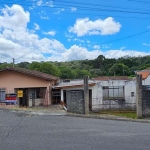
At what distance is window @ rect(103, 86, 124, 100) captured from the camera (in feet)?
82.0

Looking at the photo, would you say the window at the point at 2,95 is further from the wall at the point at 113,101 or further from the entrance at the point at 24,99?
the wall at the point at 113,101

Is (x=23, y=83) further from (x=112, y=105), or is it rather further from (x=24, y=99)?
(x=112, y=105)

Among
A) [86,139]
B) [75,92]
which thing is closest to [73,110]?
[75,92]

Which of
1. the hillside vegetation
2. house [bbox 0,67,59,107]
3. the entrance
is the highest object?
the hillside vegetation

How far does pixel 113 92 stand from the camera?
25234mm

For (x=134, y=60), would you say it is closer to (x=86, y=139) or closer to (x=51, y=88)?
(x=51, y=88)

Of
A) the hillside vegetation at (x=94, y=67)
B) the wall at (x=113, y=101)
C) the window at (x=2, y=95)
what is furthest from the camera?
the hillside vegetation at (x=94, y=67)

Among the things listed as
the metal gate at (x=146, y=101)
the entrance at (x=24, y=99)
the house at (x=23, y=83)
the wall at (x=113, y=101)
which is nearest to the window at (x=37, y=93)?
the house at (x=23, y=83)

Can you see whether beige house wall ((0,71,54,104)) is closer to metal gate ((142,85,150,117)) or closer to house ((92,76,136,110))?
house ((92,76,136,110))

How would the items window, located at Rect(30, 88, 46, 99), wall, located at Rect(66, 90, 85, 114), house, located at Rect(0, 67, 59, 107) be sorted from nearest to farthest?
wall, located at Rect(66, 90, 85, 114), house, located at Rect(0, 67, 59, 107), window, located at Rect(30, 88, 46, 99)

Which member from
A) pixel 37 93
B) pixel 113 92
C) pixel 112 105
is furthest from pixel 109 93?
pixel 37 93

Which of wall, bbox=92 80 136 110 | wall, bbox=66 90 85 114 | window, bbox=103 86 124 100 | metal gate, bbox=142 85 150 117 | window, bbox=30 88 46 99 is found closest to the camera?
metal gate, bbox=142 85 150 117

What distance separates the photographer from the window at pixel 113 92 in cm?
2500

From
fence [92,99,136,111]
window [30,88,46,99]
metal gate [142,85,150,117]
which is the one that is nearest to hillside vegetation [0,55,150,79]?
window [30,88,46,99]
